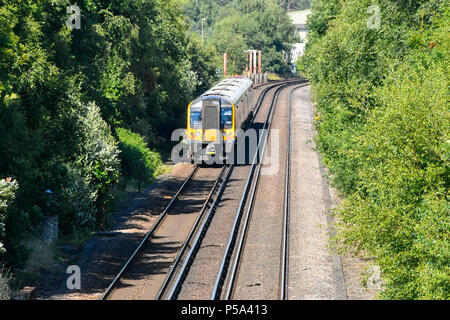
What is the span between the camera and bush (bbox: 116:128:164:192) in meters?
30.0

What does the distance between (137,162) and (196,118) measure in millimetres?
3718

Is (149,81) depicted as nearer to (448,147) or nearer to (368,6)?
(368,6)

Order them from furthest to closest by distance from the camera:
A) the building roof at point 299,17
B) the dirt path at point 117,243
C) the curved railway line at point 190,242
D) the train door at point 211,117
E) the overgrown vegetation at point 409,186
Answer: the building roof at point 299,17
the train door at point 211,117
the dirt path at point 117,243
the curved railway line at point 190,242
the overgrown vegetation at point 409,186

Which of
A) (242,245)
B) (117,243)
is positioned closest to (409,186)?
(242,245)

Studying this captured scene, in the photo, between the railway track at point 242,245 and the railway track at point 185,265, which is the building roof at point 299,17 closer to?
the railway track at point 242,245

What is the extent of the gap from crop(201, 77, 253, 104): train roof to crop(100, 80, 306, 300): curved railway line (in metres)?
3.93

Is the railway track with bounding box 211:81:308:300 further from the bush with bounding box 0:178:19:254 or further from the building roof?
the building roof

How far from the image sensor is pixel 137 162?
3028cm

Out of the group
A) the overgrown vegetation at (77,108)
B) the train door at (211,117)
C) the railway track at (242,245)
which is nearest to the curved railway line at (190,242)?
the railway track at (242,245)

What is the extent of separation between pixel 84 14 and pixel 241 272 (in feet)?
48.0

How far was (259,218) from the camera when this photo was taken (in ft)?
75.4

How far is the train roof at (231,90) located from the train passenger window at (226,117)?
2.93 feet

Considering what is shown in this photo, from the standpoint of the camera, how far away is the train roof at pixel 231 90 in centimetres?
3278
